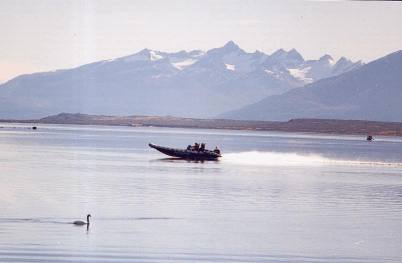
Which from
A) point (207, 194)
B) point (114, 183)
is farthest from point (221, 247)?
point (114, 183)

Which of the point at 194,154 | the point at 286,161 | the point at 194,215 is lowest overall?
the point at 194,215

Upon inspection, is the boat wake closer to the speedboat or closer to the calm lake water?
the speedboat

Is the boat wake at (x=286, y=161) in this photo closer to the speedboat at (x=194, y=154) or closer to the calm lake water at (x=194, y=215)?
the speedboat at (x=194, y=154)

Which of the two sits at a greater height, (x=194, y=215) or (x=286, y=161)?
(x=286, y=161)

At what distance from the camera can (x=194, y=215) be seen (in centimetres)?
2842

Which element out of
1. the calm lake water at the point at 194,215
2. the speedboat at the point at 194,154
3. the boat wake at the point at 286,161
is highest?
the speedboat at the point at 194,154

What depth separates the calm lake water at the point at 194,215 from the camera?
72.5 feet

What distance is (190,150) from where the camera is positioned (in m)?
59.3

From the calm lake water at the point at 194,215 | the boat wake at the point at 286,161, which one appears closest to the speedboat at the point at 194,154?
the boat wake at the point at 286,161

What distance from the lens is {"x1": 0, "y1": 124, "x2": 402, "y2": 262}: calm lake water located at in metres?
22.1

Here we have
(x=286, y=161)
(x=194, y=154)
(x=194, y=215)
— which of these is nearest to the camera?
(x=194, y=215)

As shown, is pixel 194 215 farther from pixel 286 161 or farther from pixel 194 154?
pixel 286 161

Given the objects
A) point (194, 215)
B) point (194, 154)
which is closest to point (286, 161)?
point (194, 154)

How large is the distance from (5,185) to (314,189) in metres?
12.0
